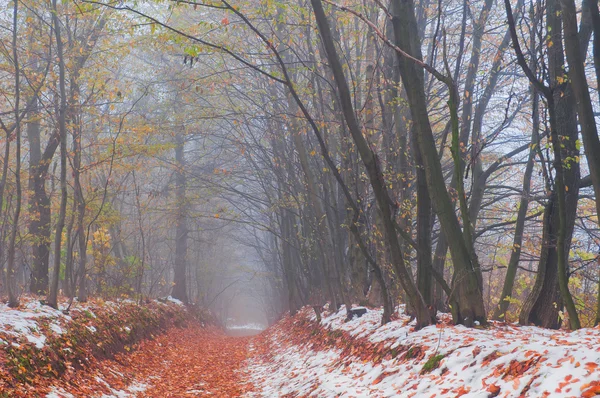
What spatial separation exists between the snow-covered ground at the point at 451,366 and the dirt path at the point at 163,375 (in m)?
0.79

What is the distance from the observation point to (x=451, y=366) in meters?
4.64

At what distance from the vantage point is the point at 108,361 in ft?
26.6

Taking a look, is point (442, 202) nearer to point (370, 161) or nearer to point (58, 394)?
point (370, 161)

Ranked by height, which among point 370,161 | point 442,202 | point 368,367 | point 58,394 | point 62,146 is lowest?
point 368,367

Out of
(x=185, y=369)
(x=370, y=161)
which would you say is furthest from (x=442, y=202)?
(x=185, y=369)

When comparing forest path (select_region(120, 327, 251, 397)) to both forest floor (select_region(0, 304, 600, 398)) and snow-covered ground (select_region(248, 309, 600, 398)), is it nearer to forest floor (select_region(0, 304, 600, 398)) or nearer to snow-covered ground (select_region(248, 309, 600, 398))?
forest floor (select_region(0, 304, 600, 398))

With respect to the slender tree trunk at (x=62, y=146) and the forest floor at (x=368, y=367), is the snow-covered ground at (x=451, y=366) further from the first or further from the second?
the slender tree trunk at (x=62, y=146)

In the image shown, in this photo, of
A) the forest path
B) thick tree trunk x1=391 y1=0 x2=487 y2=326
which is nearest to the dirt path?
the forest path

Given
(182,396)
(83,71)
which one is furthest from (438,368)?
(83,71)

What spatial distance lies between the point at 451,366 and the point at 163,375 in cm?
610

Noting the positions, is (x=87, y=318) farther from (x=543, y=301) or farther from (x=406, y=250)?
(x=543, y=301)

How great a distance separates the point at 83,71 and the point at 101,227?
15.5 ft

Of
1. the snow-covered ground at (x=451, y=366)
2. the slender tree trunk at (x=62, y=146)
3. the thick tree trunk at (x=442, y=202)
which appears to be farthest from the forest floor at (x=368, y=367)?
the slender tree trunk at (x=62, y=146)

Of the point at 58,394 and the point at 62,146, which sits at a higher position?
the point at 62,146
